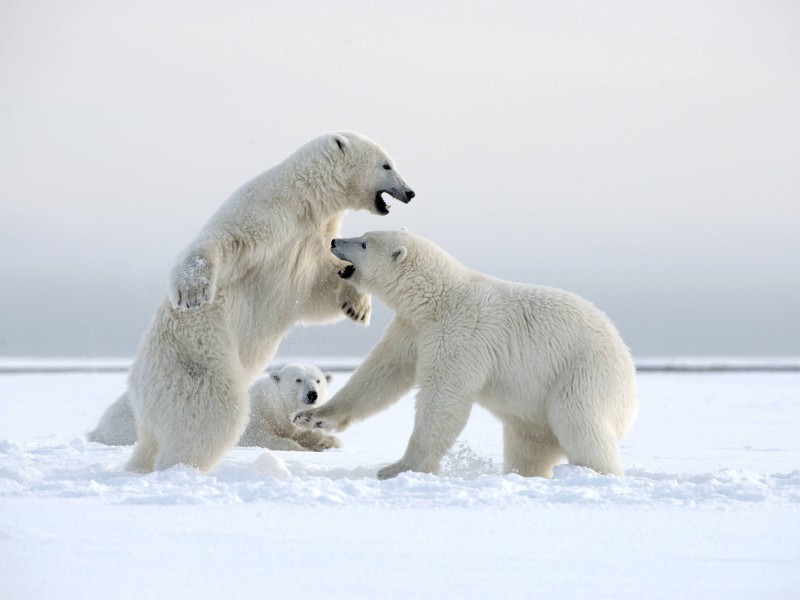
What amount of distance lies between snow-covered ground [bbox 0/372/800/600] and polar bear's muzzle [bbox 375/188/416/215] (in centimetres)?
144

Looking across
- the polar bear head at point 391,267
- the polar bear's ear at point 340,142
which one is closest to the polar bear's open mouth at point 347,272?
the polar bear head at point 391,267

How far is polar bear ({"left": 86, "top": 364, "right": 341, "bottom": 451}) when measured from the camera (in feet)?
24.4

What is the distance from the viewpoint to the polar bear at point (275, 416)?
7425 millimetres

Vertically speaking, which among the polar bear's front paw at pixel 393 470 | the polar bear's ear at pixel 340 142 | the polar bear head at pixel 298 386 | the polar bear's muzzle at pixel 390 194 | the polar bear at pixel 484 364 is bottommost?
the polar bear head at pixel 298 386

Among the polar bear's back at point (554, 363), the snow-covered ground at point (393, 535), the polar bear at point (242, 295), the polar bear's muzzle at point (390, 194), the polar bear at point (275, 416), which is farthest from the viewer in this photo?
the polar bear at point (275, 416)

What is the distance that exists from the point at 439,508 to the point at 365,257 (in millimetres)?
2017

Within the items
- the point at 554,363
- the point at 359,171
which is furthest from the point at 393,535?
the point at 359,171

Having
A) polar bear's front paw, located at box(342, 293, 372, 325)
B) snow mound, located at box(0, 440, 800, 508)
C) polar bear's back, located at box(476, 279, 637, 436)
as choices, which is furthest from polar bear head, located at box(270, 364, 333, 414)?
snow mound, located at box(0, 440, 800, 508)

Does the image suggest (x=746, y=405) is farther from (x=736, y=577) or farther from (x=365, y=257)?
(x=736, y=577)

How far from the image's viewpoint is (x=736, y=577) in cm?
230

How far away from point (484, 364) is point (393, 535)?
78.3 inches

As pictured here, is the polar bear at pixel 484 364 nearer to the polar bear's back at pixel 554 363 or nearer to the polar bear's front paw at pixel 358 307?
the polar bear's back at pixel 554 363

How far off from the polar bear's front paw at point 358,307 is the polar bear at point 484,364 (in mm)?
132

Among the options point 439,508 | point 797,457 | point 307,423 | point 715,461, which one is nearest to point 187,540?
point 439,508
